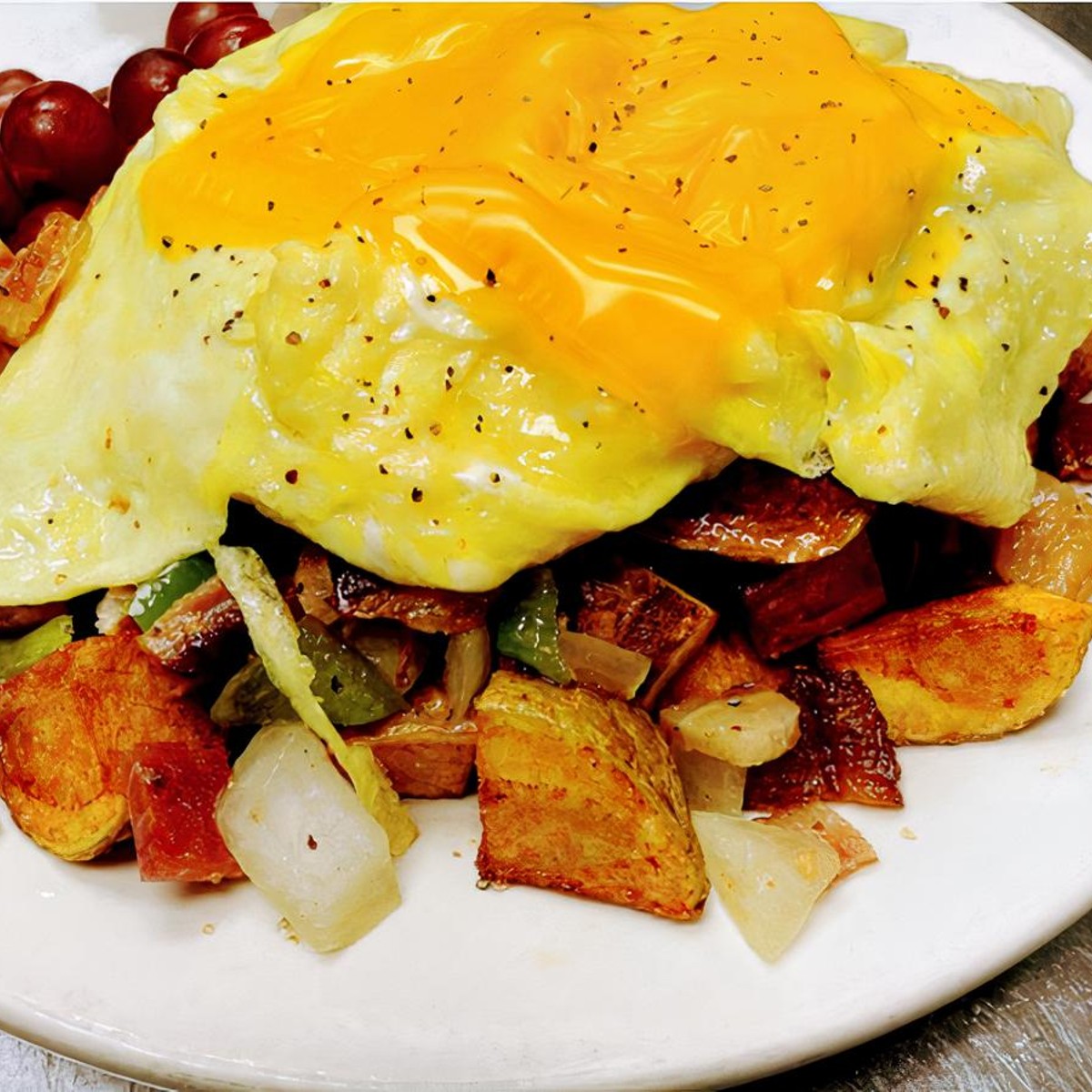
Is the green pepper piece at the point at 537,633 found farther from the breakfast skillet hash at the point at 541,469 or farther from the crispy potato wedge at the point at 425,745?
the crispy potato wedge at the point at 425,745

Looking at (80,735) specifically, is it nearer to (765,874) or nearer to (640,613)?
(640,613)

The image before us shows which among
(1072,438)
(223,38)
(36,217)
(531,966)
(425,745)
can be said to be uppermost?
(223,38)

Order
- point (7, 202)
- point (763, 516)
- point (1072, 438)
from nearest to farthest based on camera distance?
point (763, 516) < point (1072, 438) < point (7, 202)

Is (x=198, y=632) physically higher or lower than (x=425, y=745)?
higher

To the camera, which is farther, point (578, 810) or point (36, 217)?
point (36, 217)

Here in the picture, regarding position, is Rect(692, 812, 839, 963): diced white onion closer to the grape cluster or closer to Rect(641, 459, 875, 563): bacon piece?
Rect(641, 459, 875, 563): bacon piece

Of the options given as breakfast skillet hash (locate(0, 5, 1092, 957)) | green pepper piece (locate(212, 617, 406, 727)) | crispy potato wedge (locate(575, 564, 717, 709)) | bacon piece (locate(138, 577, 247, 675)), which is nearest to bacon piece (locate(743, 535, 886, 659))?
breakfast skillet hash (locate(0, 5, 1092, 957))

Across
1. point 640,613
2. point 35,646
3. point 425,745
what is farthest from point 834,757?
point 35,646

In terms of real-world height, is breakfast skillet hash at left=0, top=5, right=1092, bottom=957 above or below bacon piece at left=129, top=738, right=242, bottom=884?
above
